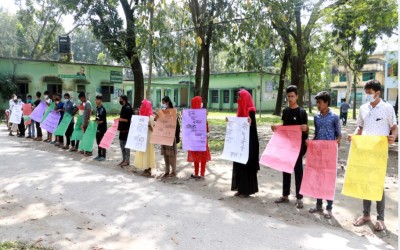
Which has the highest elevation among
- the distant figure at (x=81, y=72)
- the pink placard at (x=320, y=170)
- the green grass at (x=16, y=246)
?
the distant figure at (x=81, y=72)

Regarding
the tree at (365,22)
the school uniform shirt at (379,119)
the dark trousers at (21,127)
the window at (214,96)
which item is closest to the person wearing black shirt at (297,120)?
the school uniform shirt at (379,119)

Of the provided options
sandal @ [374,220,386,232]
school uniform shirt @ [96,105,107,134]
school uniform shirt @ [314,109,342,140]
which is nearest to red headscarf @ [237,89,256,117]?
school uniform shirt @ [314,109,342,140]

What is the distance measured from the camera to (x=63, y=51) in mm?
25109

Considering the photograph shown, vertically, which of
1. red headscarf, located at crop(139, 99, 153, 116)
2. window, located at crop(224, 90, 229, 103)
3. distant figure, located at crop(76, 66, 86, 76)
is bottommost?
red headscarf, located at crop(139, 99, 153, 116)

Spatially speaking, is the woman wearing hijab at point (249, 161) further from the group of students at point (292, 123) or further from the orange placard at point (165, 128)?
the orange placard at point (165, 128)

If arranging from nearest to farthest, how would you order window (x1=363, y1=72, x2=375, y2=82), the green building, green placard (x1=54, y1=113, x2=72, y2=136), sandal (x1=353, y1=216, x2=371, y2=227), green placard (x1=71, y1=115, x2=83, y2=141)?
sandal (x1=353, y1=216, x2=371, y2=227), green placard (x1=71, y1=115, x2=83, y2=141), green placard (x1=54, y1=113, x2=72, y2=136), the green building, window (x1=363, y1=72, x2=375, y2=82)

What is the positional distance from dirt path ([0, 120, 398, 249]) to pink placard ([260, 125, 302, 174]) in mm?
666

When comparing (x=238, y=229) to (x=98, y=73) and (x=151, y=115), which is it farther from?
(x=98, y=73)

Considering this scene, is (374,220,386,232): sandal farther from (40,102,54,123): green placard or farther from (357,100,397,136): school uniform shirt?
(40,102,54,123): green placard

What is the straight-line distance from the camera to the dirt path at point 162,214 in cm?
419

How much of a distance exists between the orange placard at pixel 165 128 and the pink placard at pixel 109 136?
1.65 m

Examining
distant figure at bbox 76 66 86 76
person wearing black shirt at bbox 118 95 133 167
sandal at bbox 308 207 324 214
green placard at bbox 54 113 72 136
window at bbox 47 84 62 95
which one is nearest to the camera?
sandal at bbox 308 207 324 214

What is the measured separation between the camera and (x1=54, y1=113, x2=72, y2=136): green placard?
11.4m

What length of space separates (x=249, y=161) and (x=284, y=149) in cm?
65
